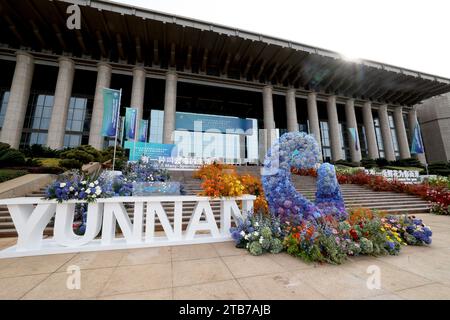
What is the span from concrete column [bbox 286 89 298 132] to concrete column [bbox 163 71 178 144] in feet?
50.7

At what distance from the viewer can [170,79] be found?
927 inches

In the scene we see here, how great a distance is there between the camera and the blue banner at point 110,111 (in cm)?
1323

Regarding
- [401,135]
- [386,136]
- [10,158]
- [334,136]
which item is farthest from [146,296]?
[401,135]

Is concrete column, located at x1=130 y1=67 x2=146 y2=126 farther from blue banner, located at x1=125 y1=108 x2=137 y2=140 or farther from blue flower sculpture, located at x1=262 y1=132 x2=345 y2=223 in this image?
blue flower sculpture, located at x1=262 y1=132 x2=345 y2=223

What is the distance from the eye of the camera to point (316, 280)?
308 cm

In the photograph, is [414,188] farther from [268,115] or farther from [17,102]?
[17,102]

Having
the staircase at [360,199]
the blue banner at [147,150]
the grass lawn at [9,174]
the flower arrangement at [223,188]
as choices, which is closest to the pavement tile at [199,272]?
the flower arrangement at [223,188]

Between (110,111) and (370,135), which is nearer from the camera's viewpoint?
(110,111)

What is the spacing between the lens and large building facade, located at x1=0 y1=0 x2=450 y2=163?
765 inches

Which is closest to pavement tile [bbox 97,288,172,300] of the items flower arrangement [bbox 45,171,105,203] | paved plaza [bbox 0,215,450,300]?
paved plaza [bbox 0,215,450,300]

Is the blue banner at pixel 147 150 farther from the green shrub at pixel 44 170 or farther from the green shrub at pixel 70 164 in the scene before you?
the green shrub at pixel 44 170

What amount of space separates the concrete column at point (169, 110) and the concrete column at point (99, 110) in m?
6.31

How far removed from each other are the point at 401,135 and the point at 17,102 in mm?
51625

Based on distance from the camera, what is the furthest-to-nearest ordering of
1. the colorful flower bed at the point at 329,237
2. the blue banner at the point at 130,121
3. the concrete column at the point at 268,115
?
the concrete column at the point at 268,115 < the blue banner at the point at 130,121 < the colorful flower bed at the point at 329,237
